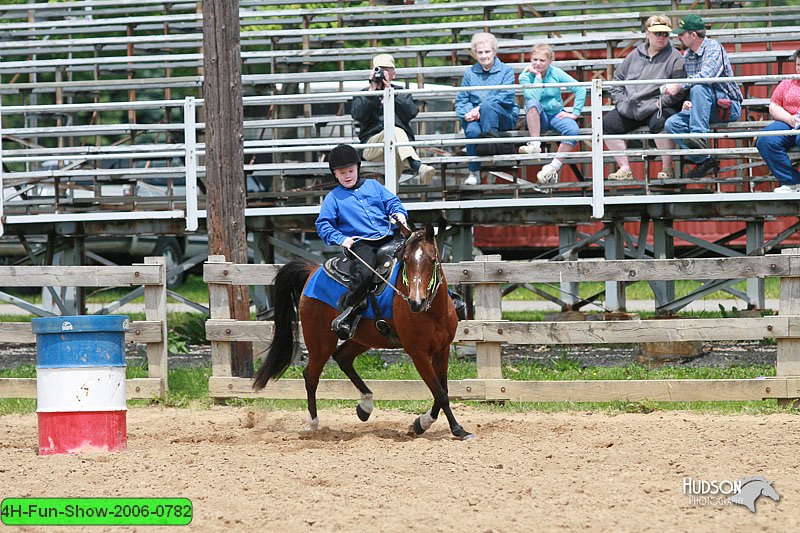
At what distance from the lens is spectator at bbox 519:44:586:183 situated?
43.3 ft

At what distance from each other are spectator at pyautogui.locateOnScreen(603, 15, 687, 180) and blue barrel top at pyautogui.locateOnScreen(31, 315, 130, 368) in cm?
643

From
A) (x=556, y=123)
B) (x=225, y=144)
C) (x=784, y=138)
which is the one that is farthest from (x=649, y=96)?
(x=225, y=144)

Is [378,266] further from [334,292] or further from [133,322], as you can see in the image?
[133,322]

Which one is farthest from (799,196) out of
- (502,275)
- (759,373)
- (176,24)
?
(176,24)

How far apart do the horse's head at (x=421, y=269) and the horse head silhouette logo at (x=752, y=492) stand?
259cm

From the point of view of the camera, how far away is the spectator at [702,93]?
1270 centimetres

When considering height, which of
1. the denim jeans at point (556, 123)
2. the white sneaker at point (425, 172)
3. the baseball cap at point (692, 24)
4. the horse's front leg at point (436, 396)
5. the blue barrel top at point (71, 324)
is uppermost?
the baseball cap at point (692, 24)

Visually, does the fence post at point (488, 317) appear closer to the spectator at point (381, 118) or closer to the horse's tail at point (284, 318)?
the horse's tail at point (284, 318)

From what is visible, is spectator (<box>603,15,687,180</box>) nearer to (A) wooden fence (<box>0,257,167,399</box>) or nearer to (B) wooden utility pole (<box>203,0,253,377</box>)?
(B) wooden utility pole (<box>203,0,253,377</box>)

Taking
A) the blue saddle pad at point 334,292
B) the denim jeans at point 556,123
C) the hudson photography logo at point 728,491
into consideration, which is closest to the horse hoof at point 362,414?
the blue saddle pad at point 334,292

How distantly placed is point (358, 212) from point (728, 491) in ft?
12.6

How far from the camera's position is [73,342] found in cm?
868

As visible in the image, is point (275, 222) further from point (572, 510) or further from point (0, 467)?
point (572, 510)

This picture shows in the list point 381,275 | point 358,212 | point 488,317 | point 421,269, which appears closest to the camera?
point 421,269
